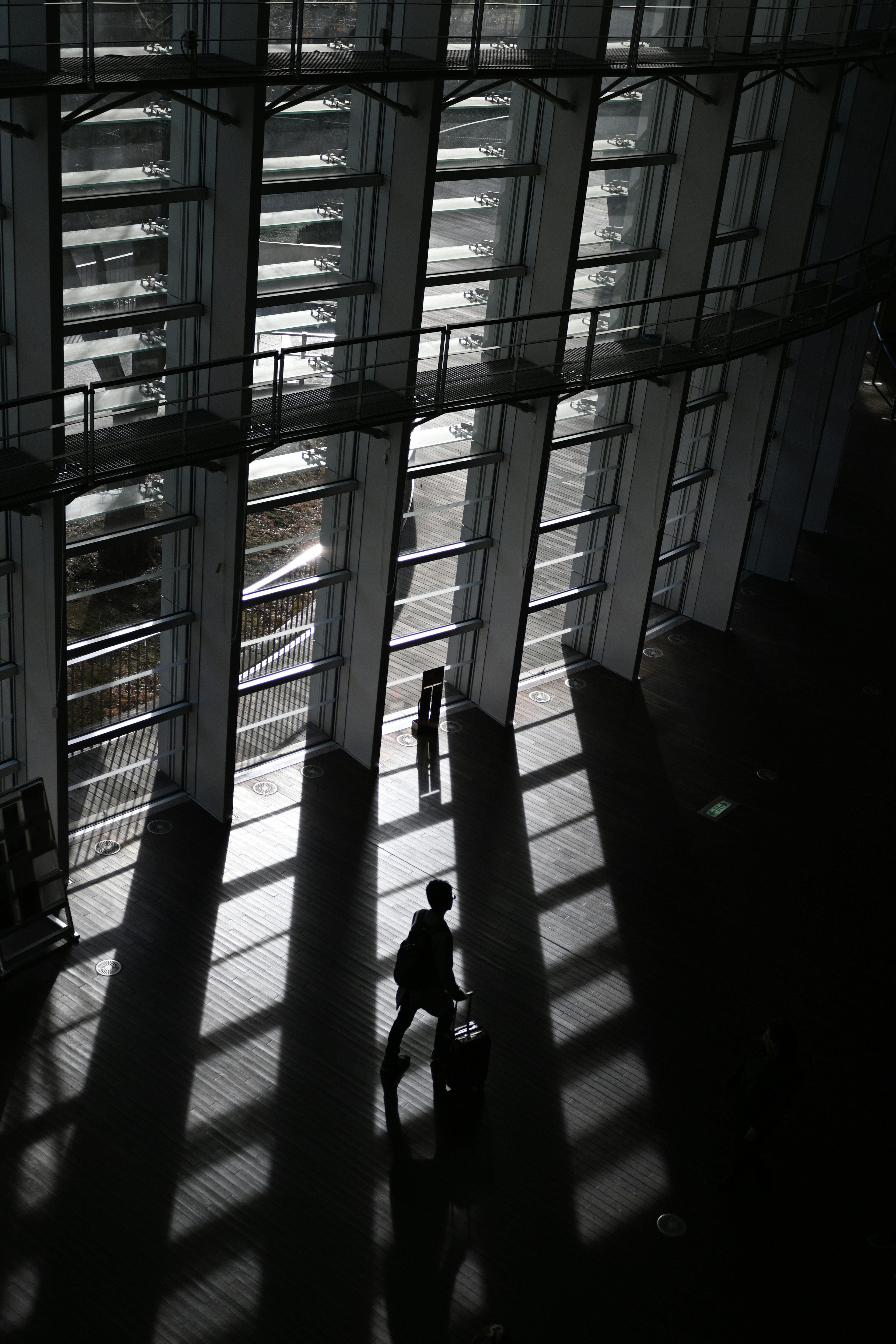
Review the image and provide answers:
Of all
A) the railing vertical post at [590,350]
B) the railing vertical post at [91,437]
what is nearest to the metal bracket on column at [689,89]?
the railing vertical post at [590,350]

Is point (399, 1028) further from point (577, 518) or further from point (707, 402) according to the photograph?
point (707, 402)

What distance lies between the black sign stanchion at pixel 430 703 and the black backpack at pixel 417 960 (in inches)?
142

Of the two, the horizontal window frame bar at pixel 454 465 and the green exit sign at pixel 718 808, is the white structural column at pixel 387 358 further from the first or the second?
the green exit sign at pixel 718 808

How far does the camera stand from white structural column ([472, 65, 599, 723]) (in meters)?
8.77

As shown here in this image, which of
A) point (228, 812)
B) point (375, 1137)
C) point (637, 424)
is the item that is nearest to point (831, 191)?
point (637, 424)

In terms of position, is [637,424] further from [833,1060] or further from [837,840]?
[833,1060]

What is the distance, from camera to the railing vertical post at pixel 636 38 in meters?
8.26

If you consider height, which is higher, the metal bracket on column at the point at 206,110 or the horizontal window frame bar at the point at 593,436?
the metal bracket on column at the point at 206,110

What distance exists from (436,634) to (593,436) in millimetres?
1969

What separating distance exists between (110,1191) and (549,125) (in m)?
6.85

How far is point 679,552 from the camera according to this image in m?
12.2

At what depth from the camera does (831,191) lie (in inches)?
472

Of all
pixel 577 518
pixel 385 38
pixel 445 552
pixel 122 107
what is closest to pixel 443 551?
pixel 445 552

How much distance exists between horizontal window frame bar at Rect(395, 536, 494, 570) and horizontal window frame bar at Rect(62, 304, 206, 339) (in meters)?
2.62
